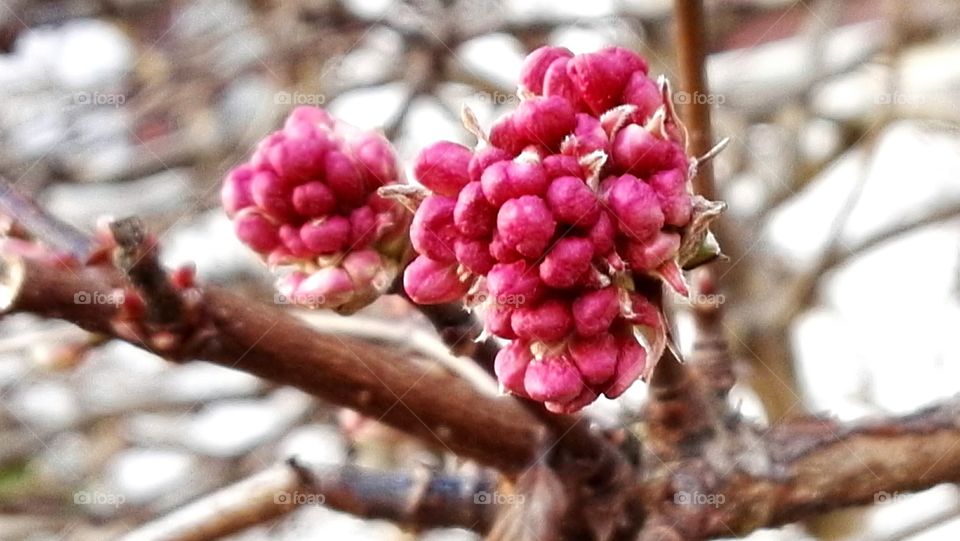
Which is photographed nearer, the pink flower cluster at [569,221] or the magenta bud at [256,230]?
the pink flower cluster at [569,221]

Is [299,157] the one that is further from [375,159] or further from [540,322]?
[540,322]

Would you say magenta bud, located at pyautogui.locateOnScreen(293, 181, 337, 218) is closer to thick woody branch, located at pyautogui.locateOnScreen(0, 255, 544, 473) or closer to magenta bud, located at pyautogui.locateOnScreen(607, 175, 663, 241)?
thick woody branch, located at pyautogui.locateOnScreen(0, 255, 544, 473)

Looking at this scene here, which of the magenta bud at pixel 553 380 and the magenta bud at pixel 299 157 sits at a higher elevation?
the magenta bud at pixel 299 157

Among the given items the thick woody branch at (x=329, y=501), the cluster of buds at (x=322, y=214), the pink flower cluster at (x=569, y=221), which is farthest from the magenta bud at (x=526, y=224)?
the thick woody branch at (x=329, y=501)

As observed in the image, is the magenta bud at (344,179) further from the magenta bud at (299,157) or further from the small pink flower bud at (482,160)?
the small pink flower bud at (482,160)

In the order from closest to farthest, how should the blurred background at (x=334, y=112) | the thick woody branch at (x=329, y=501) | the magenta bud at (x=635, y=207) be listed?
the magenta bud at (x=635, y=207), the thick woody branch at (x=329, y=501), the blurred background at (x=334, y=112)

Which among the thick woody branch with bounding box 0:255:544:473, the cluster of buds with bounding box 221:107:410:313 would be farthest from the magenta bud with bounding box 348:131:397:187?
the thick woody branch with bounding box 0:255:544:473
